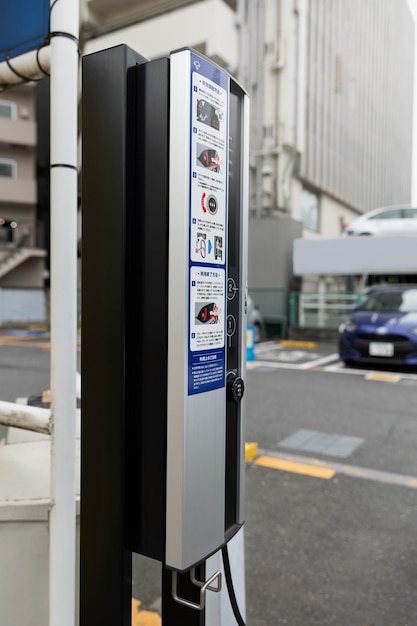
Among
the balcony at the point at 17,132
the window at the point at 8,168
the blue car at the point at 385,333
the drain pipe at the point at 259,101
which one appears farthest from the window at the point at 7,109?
the blue car at the point at 385,333

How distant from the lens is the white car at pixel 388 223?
564 inches

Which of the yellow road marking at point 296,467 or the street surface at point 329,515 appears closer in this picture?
the street surface at point 329,515

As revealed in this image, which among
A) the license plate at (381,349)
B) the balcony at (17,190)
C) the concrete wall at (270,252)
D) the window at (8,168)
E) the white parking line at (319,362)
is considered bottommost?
the white parking line at (319,362)

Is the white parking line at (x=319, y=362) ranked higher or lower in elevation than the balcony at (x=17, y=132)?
lower

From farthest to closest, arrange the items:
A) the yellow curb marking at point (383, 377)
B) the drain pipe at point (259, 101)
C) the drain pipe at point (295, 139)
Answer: the drain pipe at point (295, 139) → the drain pipe at point (259, 101) → the yellow curb marking at point (383, 377)

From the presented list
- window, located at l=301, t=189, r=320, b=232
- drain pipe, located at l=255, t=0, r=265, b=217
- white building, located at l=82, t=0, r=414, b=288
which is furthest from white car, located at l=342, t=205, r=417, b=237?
window, located at l=301, t=189, r=320, b=232

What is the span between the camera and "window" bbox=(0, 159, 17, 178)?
70.7 feet

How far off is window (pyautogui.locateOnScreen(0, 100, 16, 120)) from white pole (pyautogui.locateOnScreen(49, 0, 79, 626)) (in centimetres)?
2245

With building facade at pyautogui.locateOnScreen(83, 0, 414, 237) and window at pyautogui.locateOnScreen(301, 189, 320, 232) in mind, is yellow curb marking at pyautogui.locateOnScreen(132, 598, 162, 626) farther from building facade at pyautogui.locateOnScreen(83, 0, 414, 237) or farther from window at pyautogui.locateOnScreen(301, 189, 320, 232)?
window at pyautogui.locateOnScreen(301, 189, 320, 232)

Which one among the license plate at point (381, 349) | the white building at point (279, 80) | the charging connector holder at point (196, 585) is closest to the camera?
the charging connector holder at point (196, 585)

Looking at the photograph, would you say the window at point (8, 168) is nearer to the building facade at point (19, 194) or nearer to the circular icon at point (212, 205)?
the building facade at point (19, 194)

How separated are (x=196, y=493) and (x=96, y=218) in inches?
25.5

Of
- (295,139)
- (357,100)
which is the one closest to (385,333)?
(295,139)

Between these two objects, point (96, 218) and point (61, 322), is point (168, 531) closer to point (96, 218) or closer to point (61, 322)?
point (61, 322)
